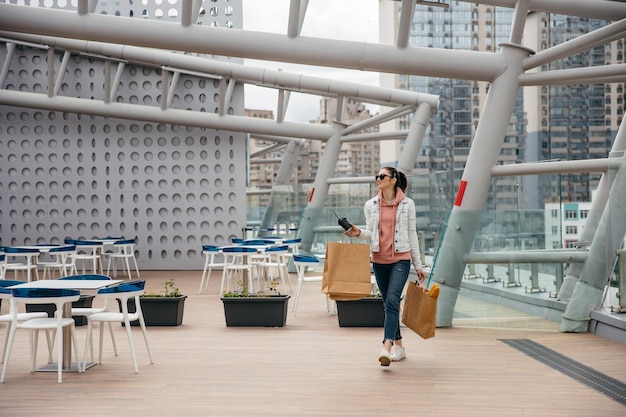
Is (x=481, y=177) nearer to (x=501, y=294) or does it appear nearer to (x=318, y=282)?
(x=501, y=294)

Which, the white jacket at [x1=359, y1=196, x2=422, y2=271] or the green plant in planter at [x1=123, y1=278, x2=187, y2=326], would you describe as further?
the green plant in planter at [x1=123, y1=278, x2=187, y2=326]

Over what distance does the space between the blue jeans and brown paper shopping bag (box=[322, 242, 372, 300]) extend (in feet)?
0.42

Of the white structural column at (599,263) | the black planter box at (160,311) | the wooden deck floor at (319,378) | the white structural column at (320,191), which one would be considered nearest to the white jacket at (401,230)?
the wooden deck floor at (319,378)

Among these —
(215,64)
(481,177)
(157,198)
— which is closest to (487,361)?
(481,177)

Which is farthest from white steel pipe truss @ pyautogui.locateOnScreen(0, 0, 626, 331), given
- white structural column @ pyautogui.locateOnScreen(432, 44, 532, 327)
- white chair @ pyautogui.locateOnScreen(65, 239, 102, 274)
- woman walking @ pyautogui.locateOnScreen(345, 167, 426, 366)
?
white chair @ pyautogui.locateOnScreen(65, 239, 102, 274)

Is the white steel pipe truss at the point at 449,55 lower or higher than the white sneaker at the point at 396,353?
higher

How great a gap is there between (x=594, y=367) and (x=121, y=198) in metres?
13.9

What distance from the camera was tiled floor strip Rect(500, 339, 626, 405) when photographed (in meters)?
6.21

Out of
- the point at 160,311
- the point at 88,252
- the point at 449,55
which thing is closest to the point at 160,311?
the point at 160,311

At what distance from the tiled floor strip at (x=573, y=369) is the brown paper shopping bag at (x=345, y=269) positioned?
174 centimetres

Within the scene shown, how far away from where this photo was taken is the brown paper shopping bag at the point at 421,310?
7355 millimetres

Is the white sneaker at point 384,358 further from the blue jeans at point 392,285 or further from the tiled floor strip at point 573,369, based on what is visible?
the tiled floor strip at point 573,369

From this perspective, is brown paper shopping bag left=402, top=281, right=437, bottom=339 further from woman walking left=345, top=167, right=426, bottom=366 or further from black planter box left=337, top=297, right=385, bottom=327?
black planter box left=337, top=297, right=385, bottom=327

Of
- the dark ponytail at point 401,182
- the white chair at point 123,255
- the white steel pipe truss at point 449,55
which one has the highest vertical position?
the white steel pipe truss at point 449,55
